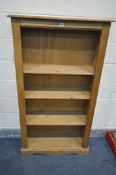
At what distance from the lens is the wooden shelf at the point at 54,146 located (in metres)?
1.93

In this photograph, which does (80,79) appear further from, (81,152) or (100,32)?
(81,152)

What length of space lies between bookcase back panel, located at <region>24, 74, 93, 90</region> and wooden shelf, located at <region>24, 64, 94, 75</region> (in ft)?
0.35

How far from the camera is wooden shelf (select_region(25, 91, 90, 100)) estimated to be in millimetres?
1652

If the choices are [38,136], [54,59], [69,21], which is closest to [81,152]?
[38,136]

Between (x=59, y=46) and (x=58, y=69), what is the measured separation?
7.7 inches

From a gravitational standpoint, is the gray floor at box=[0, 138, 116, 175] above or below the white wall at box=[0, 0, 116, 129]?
below

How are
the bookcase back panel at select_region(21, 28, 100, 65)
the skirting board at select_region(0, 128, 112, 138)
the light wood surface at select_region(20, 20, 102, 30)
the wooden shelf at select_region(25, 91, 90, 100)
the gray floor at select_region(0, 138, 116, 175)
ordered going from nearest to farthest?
the light wood surface at select_region(20, 20, 102, 30), the bookcase back panel at select_region(21, 28, 100, 65), the wooden shelf at select_region(25, 91, 90, 100), the gray floor at select_region(0, 138, 116, 175), the skirting board at select_region(0, 128, 112, 138)

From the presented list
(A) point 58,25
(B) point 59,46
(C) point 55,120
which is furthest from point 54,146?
(A) point 58,25

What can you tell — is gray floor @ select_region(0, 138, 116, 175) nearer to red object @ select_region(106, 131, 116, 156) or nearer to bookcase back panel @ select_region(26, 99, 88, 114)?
red object @ select_region(106, 131, 116, 156)

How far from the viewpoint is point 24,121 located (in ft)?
5.69

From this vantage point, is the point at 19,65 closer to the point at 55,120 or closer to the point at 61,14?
the point at 61,14

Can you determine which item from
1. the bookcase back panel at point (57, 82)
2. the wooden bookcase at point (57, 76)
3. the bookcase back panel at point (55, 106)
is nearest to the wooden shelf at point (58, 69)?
the wooden bookcase at point (57, 76)

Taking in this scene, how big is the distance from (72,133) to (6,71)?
100 centimetres

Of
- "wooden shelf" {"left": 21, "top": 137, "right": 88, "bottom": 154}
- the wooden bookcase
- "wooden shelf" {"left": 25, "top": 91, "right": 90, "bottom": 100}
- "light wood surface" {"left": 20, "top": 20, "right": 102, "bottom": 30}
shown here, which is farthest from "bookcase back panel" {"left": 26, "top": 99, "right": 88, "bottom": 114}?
"light wood surface" {"left": 20, "top": 20, "right": 102, "bottom": 30}
